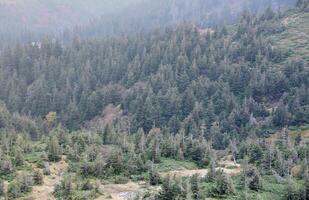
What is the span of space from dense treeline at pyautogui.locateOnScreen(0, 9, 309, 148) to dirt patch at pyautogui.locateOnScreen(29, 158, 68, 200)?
175ft

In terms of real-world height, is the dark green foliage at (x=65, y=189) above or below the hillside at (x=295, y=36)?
above

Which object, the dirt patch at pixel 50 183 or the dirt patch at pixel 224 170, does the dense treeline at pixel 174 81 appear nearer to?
the dirt patch at pixel 224 170

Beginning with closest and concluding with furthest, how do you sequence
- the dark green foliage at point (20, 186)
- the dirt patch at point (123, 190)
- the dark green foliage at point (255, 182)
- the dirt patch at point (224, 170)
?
1. the dark green foliage at point (20, 186)
2. the dirt patch at point (123, 190)
3. the dark green foliage at point (255, 182)
4. the dirt patch at point (224, 170)

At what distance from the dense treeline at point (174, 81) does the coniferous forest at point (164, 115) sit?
369 millimetres

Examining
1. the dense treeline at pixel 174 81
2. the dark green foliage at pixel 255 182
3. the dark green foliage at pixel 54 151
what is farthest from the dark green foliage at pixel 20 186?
the dense treeline at pixel 174 81

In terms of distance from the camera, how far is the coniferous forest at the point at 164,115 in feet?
169

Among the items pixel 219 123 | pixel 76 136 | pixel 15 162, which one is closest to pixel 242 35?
pixel 219 123

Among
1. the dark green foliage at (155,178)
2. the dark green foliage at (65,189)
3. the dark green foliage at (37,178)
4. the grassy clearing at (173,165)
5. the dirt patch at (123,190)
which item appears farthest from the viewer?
the grassy clearing at (173,165)

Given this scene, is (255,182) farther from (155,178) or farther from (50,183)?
(50,183)

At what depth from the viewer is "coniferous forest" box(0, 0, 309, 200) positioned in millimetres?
51531

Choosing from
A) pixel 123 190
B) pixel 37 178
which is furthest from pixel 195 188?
pixel 37 178

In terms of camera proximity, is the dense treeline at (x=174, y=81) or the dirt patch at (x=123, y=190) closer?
the dirt patch at (x=123, y=190)

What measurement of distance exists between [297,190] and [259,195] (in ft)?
12.0

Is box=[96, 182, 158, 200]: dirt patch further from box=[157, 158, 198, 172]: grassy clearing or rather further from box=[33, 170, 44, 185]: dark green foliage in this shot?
box=[157, 158, 198, 172]: grassy clearing
